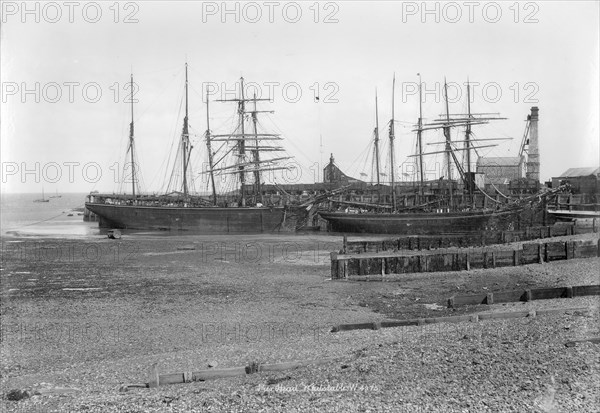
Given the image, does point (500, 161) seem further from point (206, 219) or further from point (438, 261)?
point (438, 261)

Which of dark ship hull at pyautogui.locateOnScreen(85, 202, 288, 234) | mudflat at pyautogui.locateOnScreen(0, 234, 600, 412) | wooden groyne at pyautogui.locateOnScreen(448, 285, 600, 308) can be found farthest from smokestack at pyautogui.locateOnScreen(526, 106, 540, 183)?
wooden groyne at pyautogui.locateOnScreen(448, 285, 600, 308)

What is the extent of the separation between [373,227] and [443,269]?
33426 millimetres

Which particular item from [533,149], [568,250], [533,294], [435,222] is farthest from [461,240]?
[533,149]

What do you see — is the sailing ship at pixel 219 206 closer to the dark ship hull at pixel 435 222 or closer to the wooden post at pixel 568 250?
the dark ship hull at pixel 435 222

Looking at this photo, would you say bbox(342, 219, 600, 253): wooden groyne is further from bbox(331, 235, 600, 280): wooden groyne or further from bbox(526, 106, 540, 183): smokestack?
bbox(526, 106, 540, 183): smokestack

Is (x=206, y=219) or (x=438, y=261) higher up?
(x=206, y=219)

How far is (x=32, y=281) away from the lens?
23844 mm

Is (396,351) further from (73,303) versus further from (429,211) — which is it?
(429,211)

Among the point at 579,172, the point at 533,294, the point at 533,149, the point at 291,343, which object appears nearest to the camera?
the point at 291,343

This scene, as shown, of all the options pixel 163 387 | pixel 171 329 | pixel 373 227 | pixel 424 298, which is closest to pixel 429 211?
pixel 373 227

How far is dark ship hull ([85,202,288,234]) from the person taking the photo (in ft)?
198

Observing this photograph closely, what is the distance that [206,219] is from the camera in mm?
61844

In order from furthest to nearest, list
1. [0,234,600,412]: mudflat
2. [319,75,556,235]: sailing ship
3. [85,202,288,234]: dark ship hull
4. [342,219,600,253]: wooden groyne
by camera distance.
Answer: [85,202,288,234]: dark ship hull < [319,75,556,235]: sailing ship < [342,219,600,253]: wooden groyne < [0,234,600,412]: mudflat

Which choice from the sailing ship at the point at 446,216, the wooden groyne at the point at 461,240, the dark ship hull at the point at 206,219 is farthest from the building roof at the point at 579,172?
the dark ship hull at the point at 206,219
